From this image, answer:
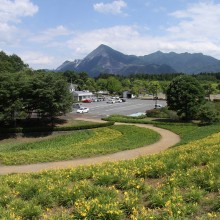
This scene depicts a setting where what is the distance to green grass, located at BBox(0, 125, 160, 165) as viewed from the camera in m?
21.1

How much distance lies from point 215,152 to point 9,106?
2852 centimetres

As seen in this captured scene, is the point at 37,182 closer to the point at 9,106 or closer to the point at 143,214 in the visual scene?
the point at 143,214

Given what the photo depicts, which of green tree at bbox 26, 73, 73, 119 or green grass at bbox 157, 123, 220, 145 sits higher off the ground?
green tree at bbox 26, 73, 73, 119

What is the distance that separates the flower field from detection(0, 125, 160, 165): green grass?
1086cm

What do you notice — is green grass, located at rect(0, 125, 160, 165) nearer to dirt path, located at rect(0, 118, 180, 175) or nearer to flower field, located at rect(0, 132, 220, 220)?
dirt path, located at rect(0, 118, 180, 175)

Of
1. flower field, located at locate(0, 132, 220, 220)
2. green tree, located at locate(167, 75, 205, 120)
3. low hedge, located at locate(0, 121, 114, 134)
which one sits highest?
green tree, located at locate(167, 75, 205, 120)

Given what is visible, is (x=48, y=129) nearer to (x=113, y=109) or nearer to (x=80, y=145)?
(x=80, y=145)

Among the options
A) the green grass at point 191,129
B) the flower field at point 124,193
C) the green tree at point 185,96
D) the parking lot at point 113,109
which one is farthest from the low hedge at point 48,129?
the flower field at point 124,193

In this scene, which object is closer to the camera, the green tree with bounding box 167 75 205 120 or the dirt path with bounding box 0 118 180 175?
the dirt path with bounding box 0 118 180 175

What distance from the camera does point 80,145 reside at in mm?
29484

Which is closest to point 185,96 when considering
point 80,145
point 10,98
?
point 80,145

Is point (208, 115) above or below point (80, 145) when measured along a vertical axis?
above

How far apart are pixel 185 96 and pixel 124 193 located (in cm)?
3468

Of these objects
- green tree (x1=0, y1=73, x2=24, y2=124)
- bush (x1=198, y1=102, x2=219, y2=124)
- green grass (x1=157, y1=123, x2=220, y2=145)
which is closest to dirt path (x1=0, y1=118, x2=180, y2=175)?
green grass (x1=157, y1=123, x2=220, y2=145)
